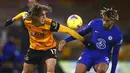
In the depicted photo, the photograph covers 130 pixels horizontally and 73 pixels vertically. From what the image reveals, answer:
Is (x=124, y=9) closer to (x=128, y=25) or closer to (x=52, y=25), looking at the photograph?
(x=128, y=25)

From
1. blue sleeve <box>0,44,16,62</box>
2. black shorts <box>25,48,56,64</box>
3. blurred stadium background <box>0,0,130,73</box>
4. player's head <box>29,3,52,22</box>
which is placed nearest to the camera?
player's head <box>29,3,52,22</box>

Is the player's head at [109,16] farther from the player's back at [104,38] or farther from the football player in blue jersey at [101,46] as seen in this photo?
the player's back at [104,38]

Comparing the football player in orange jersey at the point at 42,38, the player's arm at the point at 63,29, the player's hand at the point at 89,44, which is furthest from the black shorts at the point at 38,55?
the player's hand at the point at 89,44

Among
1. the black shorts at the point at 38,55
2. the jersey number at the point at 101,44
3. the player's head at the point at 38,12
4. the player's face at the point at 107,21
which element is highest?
the player's head at the point at 38,12

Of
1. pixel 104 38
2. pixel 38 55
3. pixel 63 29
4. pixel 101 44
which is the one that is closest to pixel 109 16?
pixel 104 38

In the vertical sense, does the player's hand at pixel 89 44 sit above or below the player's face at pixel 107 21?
below

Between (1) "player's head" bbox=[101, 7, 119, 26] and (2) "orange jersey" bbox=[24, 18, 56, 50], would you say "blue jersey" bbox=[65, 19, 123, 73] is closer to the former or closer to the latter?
(1) "player's head" bbox=[101, 7, 119, 26]

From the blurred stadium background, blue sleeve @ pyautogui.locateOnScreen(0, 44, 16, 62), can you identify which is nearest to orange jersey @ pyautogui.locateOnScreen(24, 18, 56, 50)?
blue sleeve @ pyautogui.locateOnScreen(0, 44, 16, 62)

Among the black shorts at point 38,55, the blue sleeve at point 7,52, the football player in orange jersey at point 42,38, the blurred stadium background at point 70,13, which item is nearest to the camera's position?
the football player in orange jersey at point 42,38

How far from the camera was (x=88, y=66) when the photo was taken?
9.58 m

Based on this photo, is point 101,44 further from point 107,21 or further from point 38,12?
point 38,12

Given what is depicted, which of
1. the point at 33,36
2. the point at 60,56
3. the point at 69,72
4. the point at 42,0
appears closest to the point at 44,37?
the point at 33,36

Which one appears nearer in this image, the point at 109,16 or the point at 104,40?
the point at 109,16

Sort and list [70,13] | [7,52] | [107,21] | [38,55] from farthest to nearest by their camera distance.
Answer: [70,13] → [7,52] → [38,55] → [107,21]
